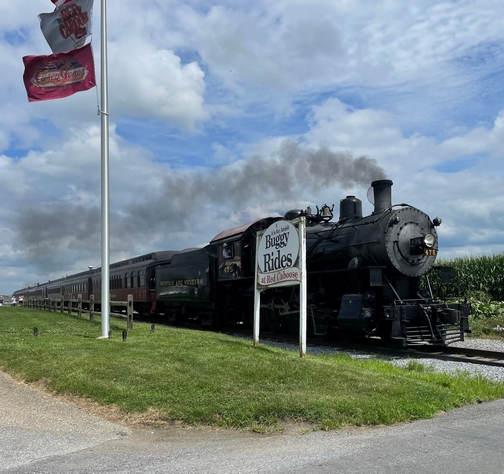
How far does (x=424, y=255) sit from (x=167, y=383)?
7423mm

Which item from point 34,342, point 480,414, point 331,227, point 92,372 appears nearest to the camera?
point 480,414

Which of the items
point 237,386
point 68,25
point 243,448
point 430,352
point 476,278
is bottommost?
point 430,352

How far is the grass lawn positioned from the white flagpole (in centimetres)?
238

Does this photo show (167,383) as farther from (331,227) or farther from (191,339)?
(331,227)

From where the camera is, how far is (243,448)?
14.8 ft

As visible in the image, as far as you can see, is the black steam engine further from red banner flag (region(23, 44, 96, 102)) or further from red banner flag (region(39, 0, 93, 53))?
red banner flag (region(39, 0, 93, 53))

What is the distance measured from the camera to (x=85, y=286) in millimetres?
33844

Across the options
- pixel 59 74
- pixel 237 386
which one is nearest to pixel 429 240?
pixel 237 386

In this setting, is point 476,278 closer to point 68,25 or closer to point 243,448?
point 68,25

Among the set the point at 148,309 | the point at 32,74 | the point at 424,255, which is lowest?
the point at 148,309

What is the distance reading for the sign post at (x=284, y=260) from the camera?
9.23 meters

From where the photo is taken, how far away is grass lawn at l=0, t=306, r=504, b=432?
534 cm

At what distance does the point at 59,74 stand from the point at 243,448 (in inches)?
405

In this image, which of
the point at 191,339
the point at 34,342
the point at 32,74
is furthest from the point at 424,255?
the point at 32,74
